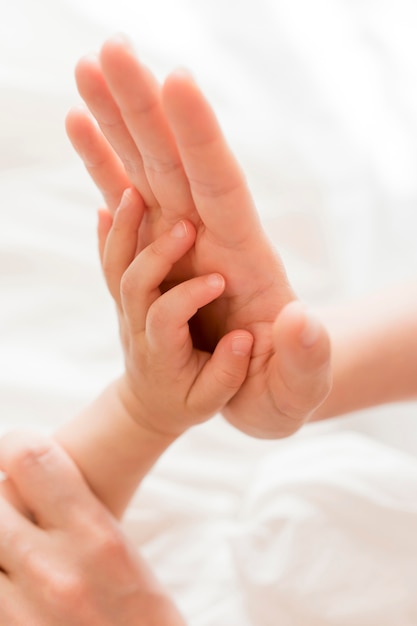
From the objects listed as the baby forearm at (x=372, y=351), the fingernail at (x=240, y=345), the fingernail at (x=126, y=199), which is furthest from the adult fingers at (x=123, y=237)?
the baby forearm at (x=372, y=351)

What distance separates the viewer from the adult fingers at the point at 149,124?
0.52 meters

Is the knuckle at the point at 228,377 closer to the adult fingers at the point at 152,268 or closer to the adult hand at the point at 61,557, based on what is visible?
the adult fingers at the point at 152,268

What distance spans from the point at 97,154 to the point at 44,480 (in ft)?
1.00

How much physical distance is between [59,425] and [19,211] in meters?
0.25

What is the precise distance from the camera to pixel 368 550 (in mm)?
816

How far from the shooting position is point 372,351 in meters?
0.82

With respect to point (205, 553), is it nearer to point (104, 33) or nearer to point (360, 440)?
point (360, 440)

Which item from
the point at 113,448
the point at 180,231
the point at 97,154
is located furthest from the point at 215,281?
the point at 113,448

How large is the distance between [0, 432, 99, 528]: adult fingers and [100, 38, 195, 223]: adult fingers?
0.29 m

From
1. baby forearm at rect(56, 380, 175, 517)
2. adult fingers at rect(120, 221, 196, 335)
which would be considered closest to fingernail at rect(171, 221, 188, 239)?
adult fingers at rect(120, 221, 196, 335)

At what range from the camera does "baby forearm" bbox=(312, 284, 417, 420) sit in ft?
2.67

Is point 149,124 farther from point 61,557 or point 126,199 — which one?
point 61,557

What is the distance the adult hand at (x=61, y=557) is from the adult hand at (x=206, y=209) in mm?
171

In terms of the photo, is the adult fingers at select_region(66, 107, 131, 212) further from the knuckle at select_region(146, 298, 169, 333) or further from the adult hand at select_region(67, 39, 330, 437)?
the knuckle at select_region(146, 298, 169, 333)
